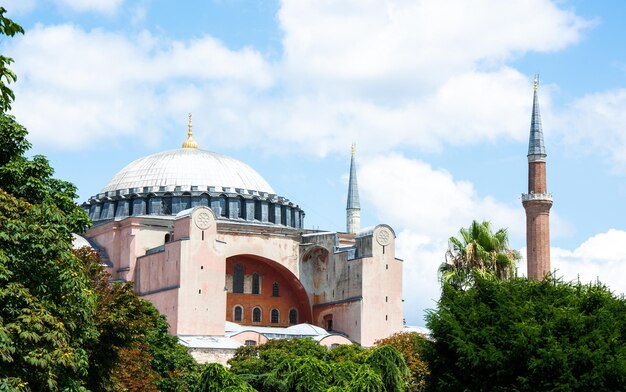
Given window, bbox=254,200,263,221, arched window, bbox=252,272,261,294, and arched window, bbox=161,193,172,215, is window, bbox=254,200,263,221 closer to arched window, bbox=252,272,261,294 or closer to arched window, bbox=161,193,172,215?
arched window, bbox=252,272,261,294

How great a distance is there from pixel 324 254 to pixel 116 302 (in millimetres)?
32418

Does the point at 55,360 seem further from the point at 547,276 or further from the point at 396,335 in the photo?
the point at 396,335

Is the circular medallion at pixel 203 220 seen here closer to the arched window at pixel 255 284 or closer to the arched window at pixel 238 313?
the arched window at pixel 238 313

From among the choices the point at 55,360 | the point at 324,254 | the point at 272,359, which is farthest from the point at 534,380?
the point at 324,254

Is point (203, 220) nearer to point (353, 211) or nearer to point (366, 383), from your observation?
Answer: point (353, 211)

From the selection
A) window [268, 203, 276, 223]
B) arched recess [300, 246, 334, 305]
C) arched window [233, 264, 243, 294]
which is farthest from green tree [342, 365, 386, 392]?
window [268, 203, 276, 223]

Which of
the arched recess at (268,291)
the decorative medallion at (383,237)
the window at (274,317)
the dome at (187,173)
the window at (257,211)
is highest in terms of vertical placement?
the dome at (187,173)

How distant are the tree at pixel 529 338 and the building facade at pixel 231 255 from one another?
Answer: 2396 centimetres

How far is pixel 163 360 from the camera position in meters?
37.3

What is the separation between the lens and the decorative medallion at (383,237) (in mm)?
54562

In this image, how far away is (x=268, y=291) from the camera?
58.0 m

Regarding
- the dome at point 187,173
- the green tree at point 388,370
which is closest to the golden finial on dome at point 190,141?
the dome at point 187,173

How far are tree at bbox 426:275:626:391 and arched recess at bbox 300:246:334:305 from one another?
28.9 metres

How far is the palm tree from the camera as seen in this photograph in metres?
36.8
